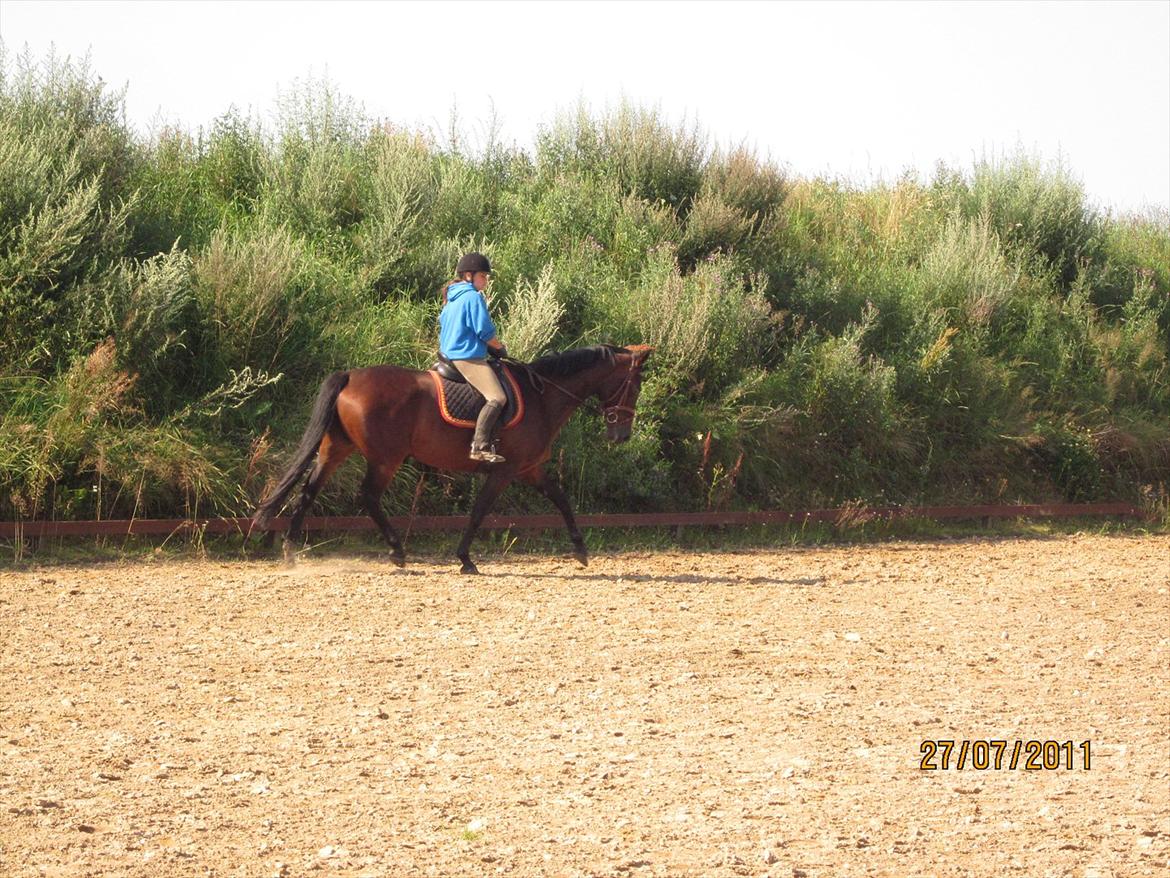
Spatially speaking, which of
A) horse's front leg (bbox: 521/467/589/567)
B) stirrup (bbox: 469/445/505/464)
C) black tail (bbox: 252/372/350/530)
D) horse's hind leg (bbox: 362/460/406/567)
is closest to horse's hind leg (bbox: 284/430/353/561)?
black tail (bbox: 252/372/350/530)

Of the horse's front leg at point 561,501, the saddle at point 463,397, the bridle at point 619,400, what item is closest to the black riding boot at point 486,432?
the saddle at point 463,397

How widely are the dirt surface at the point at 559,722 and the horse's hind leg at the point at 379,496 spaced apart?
1.00ft

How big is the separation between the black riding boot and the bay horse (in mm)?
196

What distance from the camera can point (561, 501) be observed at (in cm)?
1166

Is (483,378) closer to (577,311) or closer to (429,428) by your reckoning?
(429,428)

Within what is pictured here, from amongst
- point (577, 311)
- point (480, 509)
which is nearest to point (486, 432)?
point (480, 509)

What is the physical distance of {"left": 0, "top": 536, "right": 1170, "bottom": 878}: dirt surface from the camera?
4.97 m

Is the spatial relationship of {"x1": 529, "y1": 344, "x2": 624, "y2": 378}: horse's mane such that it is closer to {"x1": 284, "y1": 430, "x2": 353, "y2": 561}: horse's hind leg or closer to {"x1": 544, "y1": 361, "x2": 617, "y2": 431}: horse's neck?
{"x1": 544, "y1": 361, "x2": 617, "y2": 431}: horse's neck

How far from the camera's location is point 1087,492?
54.7 feet

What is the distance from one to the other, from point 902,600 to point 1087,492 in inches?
279

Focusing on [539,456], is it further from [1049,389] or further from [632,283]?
[1049,389]

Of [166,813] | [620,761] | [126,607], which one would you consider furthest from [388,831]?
[126,607]

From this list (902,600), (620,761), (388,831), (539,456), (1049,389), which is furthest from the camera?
(1049,389)

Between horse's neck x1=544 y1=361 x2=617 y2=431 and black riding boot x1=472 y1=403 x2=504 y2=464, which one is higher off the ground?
horse's neck x1=544 y1=361 x2=617 y2=431
